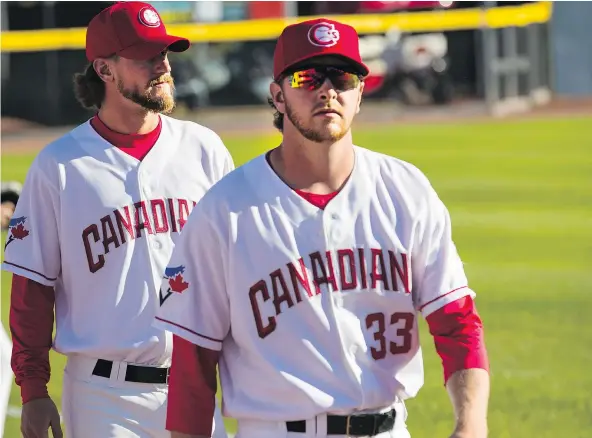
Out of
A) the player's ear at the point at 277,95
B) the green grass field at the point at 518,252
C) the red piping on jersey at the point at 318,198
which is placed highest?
the player's ear at the point at 277,95

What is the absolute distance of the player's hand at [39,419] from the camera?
14.5 feet

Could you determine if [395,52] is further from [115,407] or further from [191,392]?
[191,392]

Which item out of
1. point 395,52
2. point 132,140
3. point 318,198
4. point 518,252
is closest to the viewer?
point 318,198

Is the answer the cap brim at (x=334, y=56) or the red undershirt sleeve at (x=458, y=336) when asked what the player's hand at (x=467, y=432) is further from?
the cap brim at (x=334, y=56)

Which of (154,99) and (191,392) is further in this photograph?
(154,99)

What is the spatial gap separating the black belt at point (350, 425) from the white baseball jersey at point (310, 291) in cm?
2

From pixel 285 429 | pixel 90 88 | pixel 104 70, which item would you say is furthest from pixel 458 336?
pixel 90 88

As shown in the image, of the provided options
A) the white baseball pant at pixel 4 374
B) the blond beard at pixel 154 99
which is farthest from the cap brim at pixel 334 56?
the white baseball pant at pixel 4 374

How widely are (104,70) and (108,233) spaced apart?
640 mm

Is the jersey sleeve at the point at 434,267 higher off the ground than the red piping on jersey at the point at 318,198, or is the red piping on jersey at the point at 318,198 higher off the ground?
the red piping on jersey at the point at 318,198

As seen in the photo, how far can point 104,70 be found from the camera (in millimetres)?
4895

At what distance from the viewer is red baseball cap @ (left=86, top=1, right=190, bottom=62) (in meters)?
4.67

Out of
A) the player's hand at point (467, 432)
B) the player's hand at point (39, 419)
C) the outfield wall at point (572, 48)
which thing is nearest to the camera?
the player's hand at point (467, 432)

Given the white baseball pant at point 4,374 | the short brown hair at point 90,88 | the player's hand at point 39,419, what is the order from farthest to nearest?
1. the white baseball pant at point 4,374
2. the short brown hair at point 90,88
3. the player's hand at point 39,419
